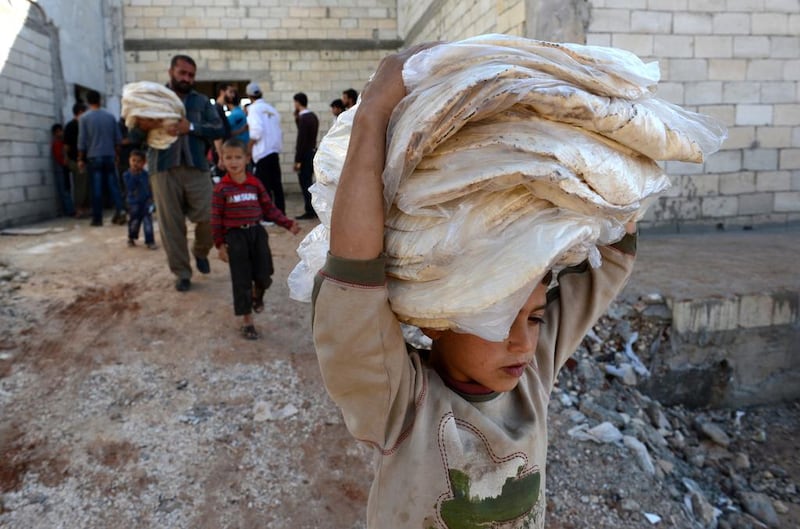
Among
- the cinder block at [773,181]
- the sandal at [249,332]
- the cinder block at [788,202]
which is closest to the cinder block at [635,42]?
the cinder block at [773,181]

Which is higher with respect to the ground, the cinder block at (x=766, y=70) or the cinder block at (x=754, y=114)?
the cinder block at (x=766, y=70)

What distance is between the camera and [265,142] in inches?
321

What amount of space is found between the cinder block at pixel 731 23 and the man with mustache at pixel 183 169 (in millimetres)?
5236

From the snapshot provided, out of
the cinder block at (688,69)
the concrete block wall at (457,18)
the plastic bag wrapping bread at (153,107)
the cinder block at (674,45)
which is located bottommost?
the plastic bag wrapping bread at (153,107)

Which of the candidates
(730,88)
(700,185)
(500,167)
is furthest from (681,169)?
(500,167)

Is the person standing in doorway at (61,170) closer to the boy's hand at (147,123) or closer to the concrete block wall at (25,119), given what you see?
the concrete block wall at (25,119)

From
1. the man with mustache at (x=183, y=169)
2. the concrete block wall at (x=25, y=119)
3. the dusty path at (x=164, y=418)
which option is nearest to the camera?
the dusty path at (x=164, y=418)

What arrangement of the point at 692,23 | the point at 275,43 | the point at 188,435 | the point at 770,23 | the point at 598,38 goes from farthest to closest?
the point at 275,43
the point at 770,23
the point at 692,23
the point at 598,38
the point at 188,435

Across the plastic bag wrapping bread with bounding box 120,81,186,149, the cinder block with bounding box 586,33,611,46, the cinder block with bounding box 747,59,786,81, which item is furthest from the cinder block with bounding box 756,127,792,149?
the plastic bag wrapping bread with bounding box 120,81,186,149

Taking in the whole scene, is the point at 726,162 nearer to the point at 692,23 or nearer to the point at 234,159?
the point at 692,23

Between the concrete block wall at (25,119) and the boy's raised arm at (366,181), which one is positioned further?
the concrete block wall at (25,119)

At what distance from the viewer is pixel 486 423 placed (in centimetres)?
115

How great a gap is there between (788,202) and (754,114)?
114 centimetres

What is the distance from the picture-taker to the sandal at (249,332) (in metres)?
4.13
